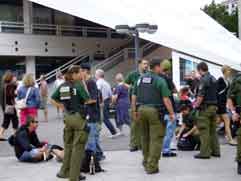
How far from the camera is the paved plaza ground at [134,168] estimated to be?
7.30m

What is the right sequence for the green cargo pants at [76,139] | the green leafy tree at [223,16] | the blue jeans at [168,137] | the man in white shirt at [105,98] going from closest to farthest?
the green cargo pants at [76,139]
the blue jeans at [168,137]
the man in white shirt at [105,98]
the green leafy tree at [223,16]

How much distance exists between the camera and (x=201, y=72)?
8.71 m

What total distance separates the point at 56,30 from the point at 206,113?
80.1 ft

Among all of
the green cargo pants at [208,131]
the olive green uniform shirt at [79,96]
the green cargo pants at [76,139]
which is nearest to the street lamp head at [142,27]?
the green cargo pants at [208,131]

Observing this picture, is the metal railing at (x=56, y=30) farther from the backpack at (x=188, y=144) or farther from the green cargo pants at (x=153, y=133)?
the green cargo pants at (x=153, y=133)

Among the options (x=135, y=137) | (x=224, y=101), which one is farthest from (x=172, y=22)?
(x=135, y=137)

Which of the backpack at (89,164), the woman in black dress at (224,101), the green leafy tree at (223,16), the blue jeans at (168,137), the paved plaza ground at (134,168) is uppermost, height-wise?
the green leafy tree at (223,16)

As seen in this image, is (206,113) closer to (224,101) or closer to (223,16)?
(224,101)

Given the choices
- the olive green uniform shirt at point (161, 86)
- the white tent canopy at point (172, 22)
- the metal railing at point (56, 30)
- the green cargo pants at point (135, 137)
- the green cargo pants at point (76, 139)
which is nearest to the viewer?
the green cargo pants at point (76, 139)

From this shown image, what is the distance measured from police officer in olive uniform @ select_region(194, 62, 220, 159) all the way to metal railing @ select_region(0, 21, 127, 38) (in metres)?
23.2

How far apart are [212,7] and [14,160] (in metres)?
63.2

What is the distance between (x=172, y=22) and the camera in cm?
2369

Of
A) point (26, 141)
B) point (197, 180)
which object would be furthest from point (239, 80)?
point (26, 141)

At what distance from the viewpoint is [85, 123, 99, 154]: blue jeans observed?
783 centimetres
